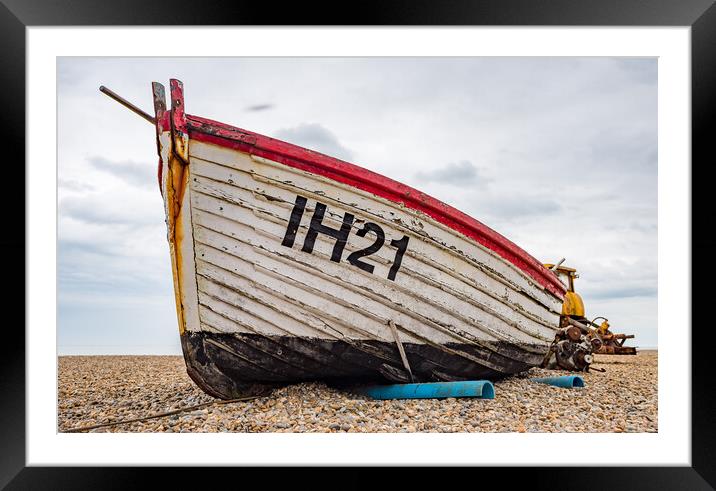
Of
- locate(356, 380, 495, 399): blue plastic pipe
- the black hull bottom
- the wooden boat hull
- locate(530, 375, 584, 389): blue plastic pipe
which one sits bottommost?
locate(530, 375, 584, 389): blue plastic pipe

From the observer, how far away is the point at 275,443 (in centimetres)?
351

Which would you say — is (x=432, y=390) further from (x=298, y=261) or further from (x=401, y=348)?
(x=298, y=261)

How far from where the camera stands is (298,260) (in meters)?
3.86

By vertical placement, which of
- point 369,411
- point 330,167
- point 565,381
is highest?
point 330,167

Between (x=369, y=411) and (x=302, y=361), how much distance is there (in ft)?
1.81

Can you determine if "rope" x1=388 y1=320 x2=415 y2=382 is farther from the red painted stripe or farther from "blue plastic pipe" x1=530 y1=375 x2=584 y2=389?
"blue plastic pipe" x1=530 y1=375 x2=584 y2=389

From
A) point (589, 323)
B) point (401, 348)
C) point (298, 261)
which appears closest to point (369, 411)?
point (401, 348)

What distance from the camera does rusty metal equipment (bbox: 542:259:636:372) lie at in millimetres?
6627

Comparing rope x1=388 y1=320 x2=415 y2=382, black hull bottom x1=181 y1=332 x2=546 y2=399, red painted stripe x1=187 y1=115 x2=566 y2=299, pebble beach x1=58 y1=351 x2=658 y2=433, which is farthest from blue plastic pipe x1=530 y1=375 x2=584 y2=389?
red painted stripe x1=187 y1=115 x2=566 y2=299

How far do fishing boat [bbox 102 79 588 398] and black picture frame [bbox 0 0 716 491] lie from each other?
75 cm
